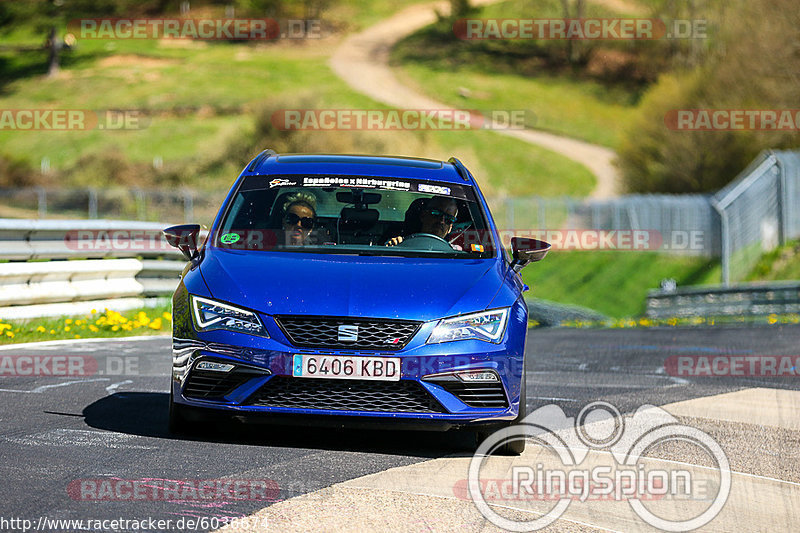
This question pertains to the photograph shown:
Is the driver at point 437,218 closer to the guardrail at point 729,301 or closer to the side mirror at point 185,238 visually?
the side mirror at point 185,238

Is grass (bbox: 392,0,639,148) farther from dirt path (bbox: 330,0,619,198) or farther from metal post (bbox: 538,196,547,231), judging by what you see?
metal post (bbox: 538,196,547,231)

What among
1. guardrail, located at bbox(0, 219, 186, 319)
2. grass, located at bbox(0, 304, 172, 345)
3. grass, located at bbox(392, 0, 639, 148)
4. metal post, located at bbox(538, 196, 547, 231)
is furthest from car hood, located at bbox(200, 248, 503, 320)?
grass, located at bbox(392, 0, 639, 148)

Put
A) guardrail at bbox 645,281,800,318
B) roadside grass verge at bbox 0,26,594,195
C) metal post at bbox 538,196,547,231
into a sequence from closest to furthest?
1. guardrail at bbox 645,281,800,318
2. metal post at bbox 538,196,547,231
3. roadside grass verge at bbox 0,26,594,195

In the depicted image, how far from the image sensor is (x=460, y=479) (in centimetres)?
620

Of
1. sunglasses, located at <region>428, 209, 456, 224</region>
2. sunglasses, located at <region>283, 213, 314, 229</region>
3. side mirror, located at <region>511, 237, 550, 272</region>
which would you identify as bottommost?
side mirror, located at <region>511, 237, 550, 272</region>

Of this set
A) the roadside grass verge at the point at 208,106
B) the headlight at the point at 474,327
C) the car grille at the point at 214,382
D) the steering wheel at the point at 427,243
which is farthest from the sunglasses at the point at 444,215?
the roadside grass verge at the point at 208,106

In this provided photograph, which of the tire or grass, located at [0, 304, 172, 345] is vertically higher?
grass, located at [0, 304, 172, 345]

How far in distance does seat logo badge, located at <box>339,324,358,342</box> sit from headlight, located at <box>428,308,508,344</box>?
405 mm

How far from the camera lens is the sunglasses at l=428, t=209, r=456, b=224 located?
7965mm

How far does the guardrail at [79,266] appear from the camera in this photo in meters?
12.9

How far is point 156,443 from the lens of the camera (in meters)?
6.84

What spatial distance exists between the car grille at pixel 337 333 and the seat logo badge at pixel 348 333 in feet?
0.04

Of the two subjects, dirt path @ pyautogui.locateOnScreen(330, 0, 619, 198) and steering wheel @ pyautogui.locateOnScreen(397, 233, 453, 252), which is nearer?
steering wheel @ pyautogui.locateOnScreen(397, 233, 453, 252)

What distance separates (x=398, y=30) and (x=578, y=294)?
7725 centimetres
